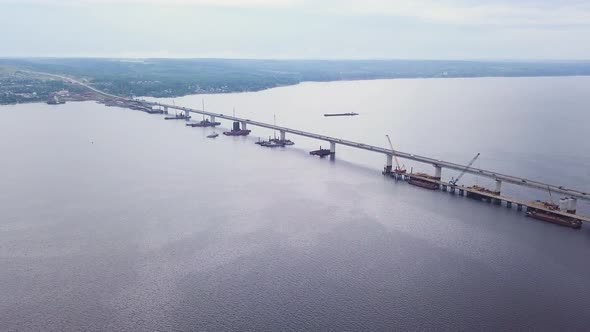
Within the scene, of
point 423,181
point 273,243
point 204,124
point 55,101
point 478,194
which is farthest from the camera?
point 55,101

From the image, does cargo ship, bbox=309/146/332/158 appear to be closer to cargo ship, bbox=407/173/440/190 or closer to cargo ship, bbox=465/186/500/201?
cargo ship, bbox=407/173/440/190

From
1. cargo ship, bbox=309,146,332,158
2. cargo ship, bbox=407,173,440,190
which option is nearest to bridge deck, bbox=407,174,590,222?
cargo ship, bbox=407,173,440,190

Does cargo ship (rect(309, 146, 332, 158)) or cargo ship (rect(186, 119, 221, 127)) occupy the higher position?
cargo ship (rect(186, 119, 221, 127))

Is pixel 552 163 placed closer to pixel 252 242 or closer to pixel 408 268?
pixel 408 268

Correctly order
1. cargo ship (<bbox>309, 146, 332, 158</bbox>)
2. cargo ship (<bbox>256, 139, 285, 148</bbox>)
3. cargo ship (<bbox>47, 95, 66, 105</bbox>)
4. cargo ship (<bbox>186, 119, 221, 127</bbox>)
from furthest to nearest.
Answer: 1. cargo ship (<bbox>47, 95, 66, 105</bbox>)
2. cargo ship (<bbox>186, 119, 221, 127</bbox>)
3. cargo ship (<bbox>256, 139, 285, 148</bbox>)
4. cargo ship (<bbox>309, 146, 332, 158</bbox>)

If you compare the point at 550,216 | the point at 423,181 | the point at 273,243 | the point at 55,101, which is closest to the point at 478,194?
the point at 423,181

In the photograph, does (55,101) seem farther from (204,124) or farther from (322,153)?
(322,153)
